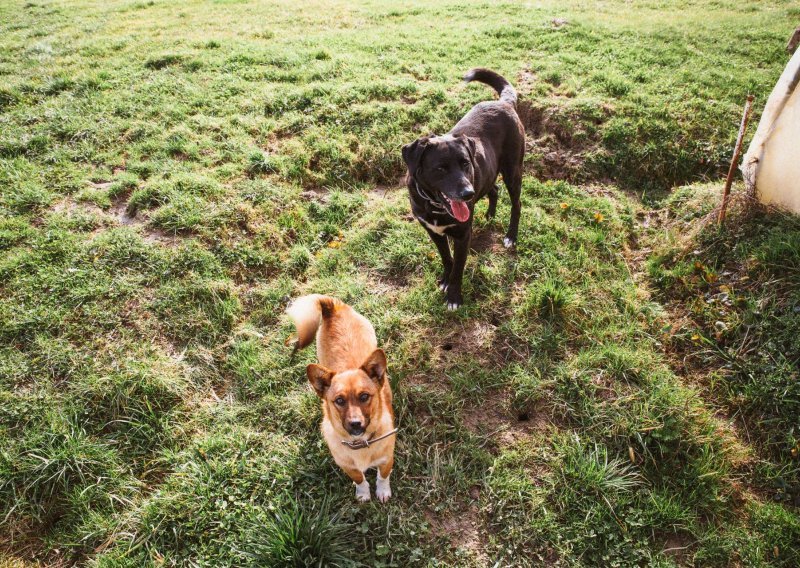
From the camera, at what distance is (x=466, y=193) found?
11.3 ft

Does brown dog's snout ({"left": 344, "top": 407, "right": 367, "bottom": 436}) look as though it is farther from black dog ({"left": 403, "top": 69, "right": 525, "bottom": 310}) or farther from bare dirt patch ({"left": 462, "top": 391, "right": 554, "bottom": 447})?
black dog ({"left": 403, "top": 69, "right": 525, "bottom": 310})

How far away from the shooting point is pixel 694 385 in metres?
3.52

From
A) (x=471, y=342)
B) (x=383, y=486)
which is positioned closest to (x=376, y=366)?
(x=383, y=486)

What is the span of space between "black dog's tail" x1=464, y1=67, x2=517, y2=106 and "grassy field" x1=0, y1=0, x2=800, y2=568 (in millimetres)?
1046

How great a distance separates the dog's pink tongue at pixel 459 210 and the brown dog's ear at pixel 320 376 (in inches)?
68.8

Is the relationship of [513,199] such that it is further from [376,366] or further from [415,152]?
[376,366]

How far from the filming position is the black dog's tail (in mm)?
4809

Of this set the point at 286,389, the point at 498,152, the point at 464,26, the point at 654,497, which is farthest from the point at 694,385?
the point at 464,26

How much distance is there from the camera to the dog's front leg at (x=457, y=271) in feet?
12.9

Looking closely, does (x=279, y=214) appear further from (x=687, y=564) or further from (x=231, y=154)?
(x=687, y=564)

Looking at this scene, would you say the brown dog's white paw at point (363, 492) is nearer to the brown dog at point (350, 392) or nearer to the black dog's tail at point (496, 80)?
the brown dog at point (350, 392)

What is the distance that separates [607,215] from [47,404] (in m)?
5.73

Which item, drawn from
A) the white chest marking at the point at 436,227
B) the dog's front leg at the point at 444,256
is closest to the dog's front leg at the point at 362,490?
the dog's front leg at the point at 444,256

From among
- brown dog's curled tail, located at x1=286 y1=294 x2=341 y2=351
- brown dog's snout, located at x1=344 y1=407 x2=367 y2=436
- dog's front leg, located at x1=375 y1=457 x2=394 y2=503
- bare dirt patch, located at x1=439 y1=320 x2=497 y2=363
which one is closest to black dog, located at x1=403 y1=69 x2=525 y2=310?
bare dirt patch, located at x1=439 y1=320 x2=497 y2=363
